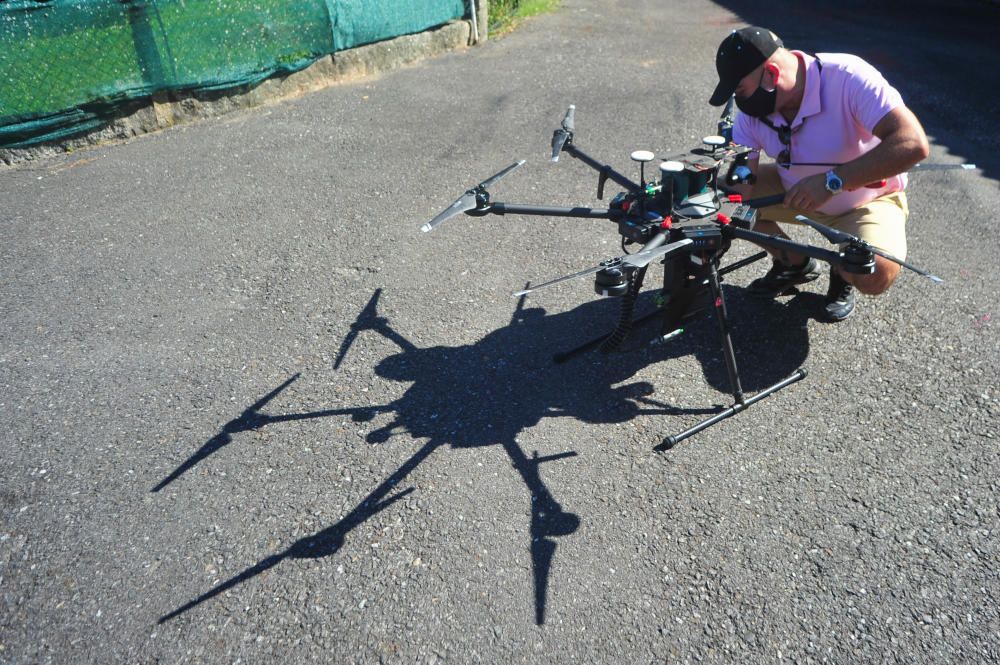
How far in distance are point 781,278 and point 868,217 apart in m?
0.75

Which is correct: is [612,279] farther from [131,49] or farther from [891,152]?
[131,49]

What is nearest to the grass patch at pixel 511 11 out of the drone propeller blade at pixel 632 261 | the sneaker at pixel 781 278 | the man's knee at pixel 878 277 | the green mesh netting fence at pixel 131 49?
the green mesh netting fence at pixel 131 49

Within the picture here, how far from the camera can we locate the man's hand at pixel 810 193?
3916 millimetres

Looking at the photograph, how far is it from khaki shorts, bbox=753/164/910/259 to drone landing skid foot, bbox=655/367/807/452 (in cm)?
84

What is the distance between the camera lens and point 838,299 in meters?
4.61

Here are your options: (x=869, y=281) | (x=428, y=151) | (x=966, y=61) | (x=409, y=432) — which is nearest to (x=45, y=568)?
(x=409, y=432)

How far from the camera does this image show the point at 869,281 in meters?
4.00

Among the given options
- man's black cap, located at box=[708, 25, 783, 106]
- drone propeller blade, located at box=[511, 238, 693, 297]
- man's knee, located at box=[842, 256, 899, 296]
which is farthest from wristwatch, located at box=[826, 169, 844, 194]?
drone propeller blade, located at box=[511, 238, 693, 297]

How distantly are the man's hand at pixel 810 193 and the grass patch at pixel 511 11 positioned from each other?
789 centimetres

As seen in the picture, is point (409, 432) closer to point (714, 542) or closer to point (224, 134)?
point (714, 542)

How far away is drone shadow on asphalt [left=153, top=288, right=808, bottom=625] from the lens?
3498 millimetres

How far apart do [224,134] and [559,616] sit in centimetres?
670

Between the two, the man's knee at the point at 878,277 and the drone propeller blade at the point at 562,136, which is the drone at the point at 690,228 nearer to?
the drone propeller blade at the point at 562,136

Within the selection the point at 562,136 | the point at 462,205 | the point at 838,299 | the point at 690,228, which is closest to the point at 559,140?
the point at 562,136
